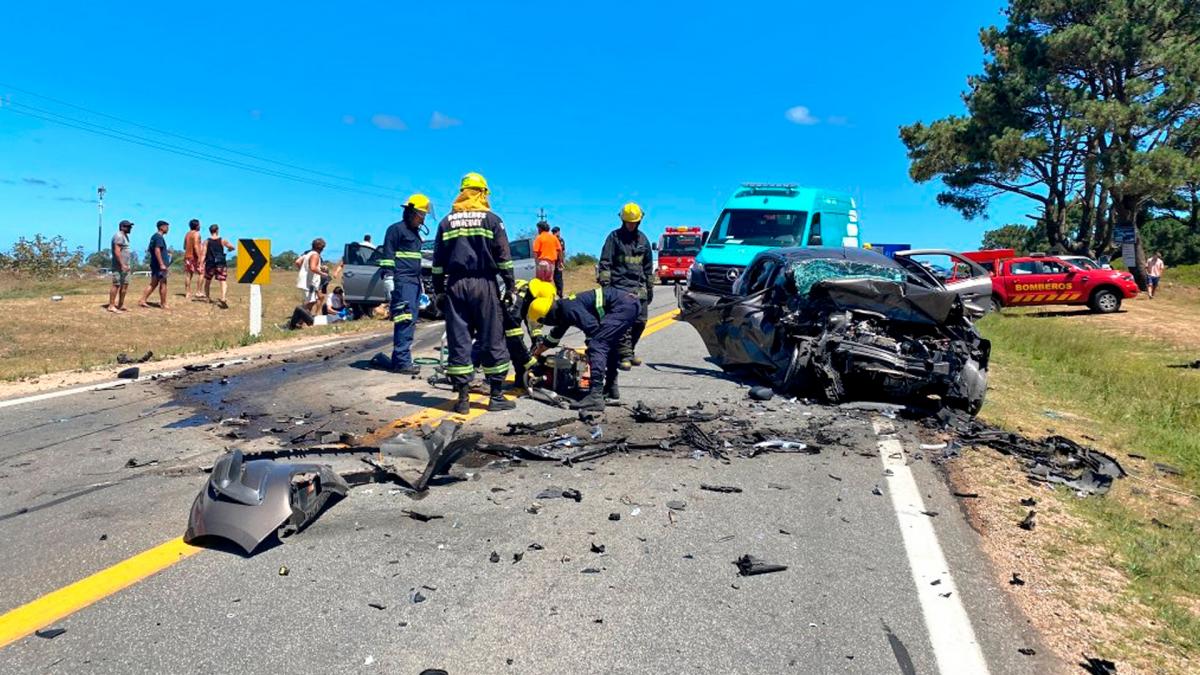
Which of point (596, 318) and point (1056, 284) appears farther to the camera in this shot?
point (1056, 284)

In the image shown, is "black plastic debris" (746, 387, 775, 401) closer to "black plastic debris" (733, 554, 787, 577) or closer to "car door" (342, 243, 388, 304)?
"black plastic debris" (733, 554, 787, 577)

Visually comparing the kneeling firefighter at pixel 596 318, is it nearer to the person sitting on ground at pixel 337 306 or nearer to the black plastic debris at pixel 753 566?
the black plastic debris at pixel 753 566

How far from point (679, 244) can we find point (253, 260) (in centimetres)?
2211

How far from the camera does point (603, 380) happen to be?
7312 mm

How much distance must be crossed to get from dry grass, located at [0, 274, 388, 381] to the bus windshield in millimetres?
17744

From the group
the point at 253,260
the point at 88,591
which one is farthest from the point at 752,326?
the point at 253,260

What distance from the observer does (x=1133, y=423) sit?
8297 mm

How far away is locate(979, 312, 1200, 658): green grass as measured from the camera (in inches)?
149

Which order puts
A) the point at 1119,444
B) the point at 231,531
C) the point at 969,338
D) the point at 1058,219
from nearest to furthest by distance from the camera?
1. the point at 231,531
2. the point at 1119,444
3. the point at 969,338
4. the point at 1058,219

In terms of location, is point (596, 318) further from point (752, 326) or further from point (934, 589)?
point (934, 589)

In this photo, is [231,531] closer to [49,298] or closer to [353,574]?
[353,574]

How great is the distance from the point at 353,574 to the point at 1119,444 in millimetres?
6679

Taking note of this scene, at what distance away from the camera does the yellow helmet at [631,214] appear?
9.62m

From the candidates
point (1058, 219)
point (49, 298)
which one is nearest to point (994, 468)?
point (49, 298)
